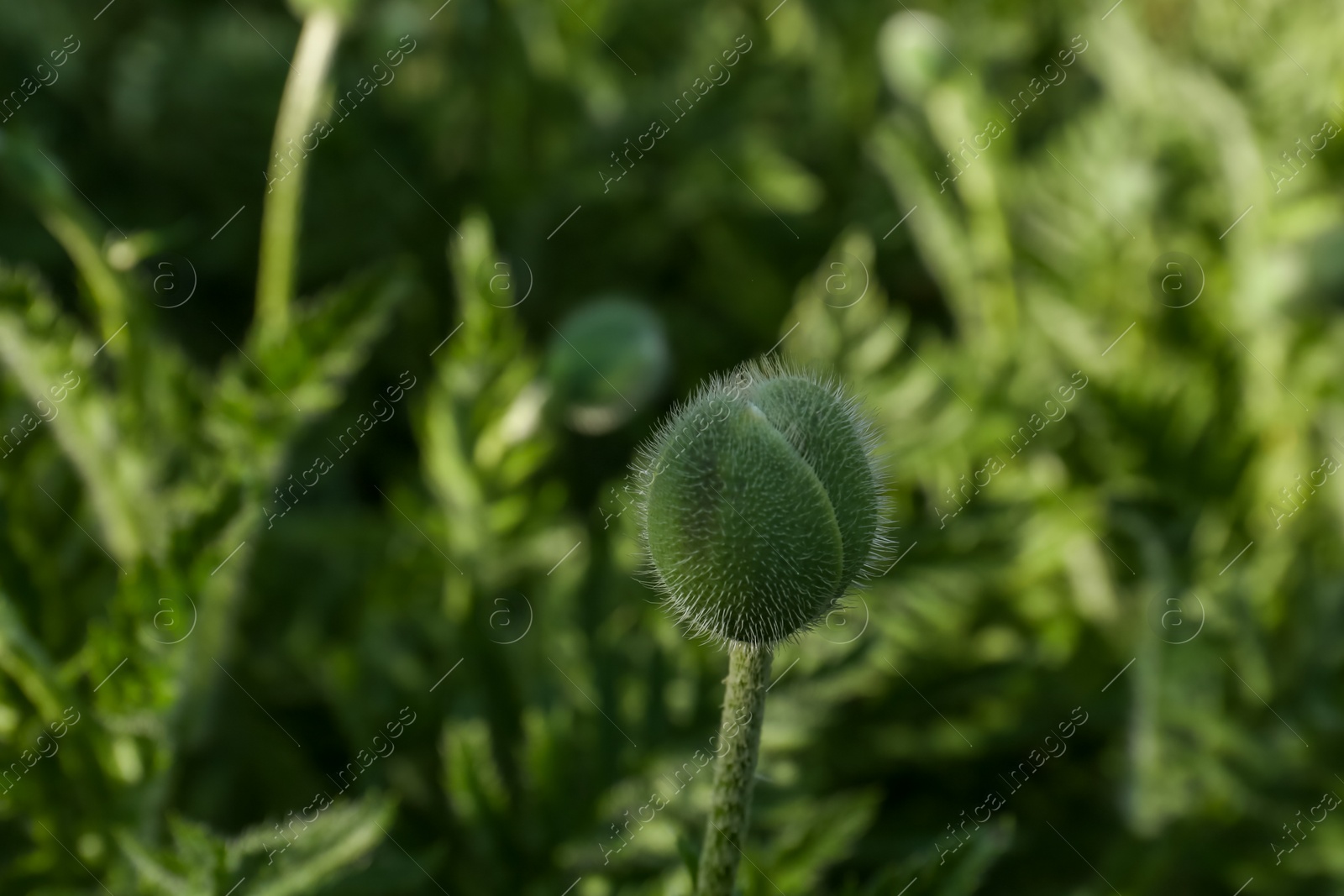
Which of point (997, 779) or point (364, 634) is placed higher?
point (364, 634)

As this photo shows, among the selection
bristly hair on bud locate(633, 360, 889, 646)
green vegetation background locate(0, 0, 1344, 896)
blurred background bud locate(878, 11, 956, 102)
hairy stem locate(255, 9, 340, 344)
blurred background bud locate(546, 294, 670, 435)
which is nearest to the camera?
bristly hair on bud locate(633, 360, 889, 646)

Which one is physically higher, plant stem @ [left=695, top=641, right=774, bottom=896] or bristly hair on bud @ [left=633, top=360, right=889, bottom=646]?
bristly hair on bud @ [left=633, top=360, right=889, bottom=646]

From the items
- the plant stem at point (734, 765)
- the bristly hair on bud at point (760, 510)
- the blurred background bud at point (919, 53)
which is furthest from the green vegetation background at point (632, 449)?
the bristly hair on bud at point (760, 510)

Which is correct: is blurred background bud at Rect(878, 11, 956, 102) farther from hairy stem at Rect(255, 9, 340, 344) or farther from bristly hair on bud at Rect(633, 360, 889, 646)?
bristly hair on bud at Rect(633, 360, 889, 646)

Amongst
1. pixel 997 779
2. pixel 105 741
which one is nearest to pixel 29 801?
pixel 105 741

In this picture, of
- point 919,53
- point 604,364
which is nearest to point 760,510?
point 604,364

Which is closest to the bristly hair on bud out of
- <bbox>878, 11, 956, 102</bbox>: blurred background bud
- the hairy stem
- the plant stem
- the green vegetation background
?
the plant stem

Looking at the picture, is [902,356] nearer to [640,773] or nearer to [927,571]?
[927,571]

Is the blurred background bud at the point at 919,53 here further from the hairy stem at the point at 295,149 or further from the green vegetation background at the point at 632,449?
the hairy stem at the point at 295,149
